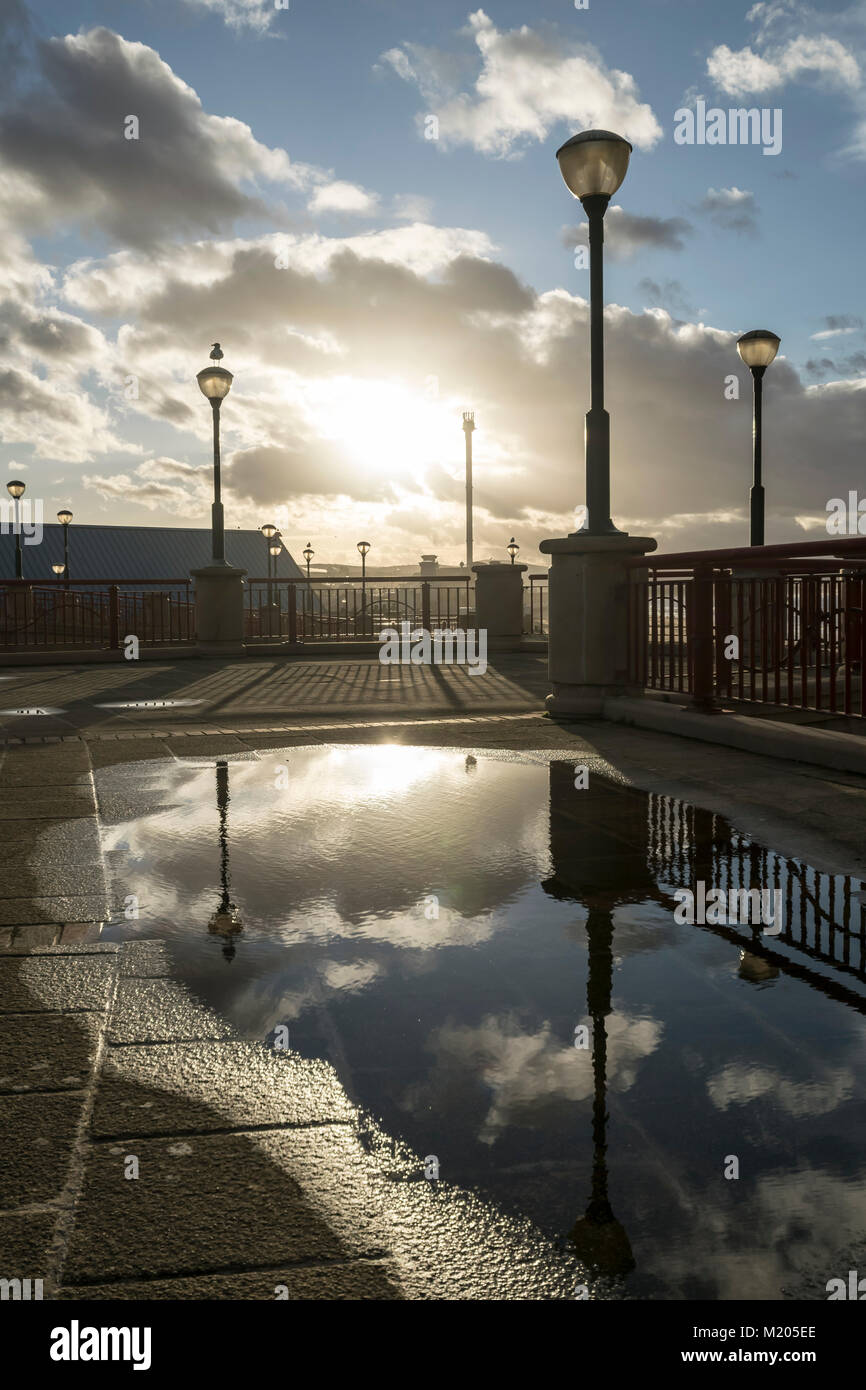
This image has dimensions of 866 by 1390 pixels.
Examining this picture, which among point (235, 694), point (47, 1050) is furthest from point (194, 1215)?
point (235, 694)

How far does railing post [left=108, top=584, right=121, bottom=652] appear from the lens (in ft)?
63.1

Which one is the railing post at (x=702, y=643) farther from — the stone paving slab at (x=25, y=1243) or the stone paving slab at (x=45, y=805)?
the stone paving slab at (x=25, y=1243)

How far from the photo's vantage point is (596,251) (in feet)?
30.8

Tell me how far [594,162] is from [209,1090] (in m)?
8.81

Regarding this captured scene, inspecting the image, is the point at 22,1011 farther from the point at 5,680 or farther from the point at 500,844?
the point at 5,680

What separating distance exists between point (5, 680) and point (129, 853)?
11341 mm

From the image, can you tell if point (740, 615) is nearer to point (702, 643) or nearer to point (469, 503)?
point (702, 643)

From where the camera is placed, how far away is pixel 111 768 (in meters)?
7.26

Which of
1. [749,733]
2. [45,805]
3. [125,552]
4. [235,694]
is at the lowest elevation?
[45,805]

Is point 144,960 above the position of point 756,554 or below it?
below

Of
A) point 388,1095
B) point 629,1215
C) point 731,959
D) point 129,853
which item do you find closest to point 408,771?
point 129,853

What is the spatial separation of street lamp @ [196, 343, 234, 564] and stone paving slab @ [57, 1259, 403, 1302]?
17.5m

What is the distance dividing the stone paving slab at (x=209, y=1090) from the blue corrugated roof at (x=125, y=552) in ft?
284

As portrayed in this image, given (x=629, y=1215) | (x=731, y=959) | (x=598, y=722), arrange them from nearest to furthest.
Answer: (x=629, y=1215) → (x=731, y=959) → (x=598, y=722)
